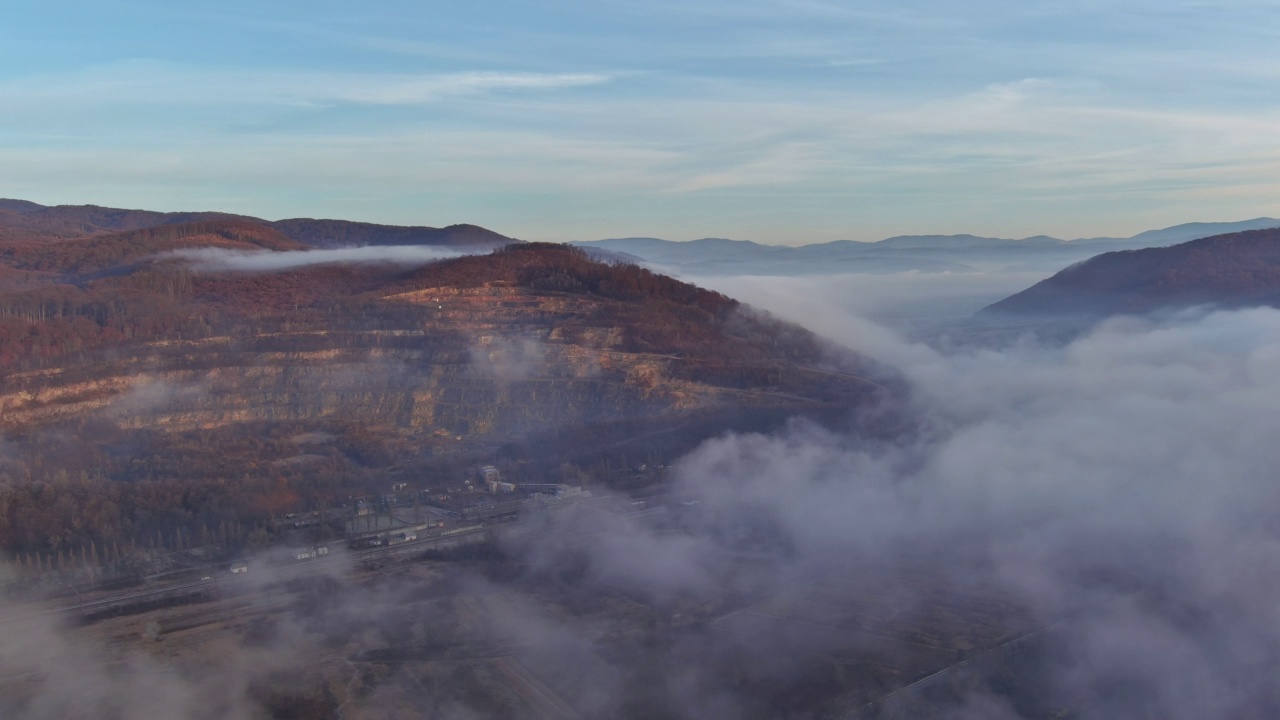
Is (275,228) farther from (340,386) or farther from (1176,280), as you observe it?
(1176,280)

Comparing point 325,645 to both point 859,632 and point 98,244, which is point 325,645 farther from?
point 98,244

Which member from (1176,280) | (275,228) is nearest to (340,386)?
(1176,280)

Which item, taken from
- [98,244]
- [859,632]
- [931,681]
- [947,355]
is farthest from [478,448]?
[98,244]

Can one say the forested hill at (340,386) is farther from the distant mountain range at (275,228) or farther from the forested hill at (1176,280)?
the distant mountain range at (275,228)

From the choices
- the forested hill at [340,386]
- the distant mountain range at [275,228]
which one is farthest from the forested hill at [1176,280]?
the distant mountain range at [275,228]

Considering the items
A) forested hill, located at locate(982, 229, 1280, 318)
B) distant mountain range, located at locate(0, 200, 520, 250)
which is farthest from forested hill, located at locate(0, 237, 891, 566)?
distant mountain range, located at locate(0, 200, 520, 250)
